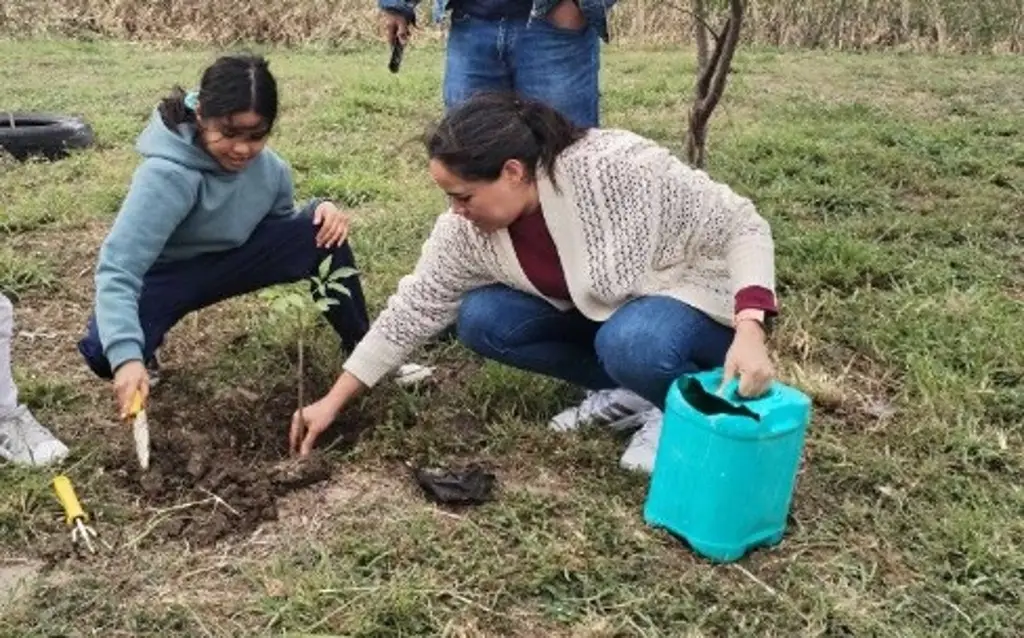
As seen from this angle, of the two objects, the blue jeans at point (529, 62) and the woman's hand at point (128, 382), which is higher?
the blue jeans at point (529, 62)

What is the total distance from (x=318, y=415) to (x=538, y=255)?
0.63 meters

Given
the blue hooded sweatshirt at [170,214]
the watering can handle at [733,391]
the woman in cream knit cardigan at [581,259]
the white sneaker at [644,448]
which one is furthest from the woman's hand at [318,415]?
the watering can handle at [733,391]

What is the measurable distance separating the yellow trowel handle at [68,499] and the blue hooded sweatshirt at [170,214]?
10.6 inches

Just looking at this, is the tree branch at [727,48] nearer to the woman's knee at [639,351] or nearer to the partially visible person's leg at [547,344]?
the partially visible person's leg at [547,344]

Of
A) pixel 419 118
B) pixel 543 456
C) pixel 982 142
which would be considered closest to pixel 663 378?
pixel 543 456

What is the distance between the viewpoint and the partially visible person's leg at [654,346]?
2.49m

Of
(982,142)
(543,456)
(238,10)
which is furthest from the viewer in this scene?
(238,10)

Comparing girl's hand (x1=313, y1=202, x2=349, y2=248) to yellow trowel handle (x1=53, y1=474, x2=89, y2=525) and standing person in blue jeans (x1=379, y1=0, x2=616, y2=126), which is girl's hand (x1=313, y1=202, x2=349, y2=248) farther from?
yellow trowel handle (x1=53, y1=474, x2=89, y2=525)

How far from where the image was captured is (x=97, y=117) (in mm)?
6527

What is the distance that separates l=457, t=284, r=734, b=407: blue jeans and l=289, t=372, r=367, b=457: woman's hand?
0.33 metres

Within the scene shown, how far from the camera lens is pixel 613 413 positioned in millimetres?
2822

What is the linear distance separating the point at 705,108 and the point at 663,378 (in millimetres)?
1767

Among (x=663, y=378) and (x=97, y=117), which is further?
(x=97, y=117)

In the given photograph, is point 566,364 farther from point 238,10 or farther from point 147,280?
point 238,10
